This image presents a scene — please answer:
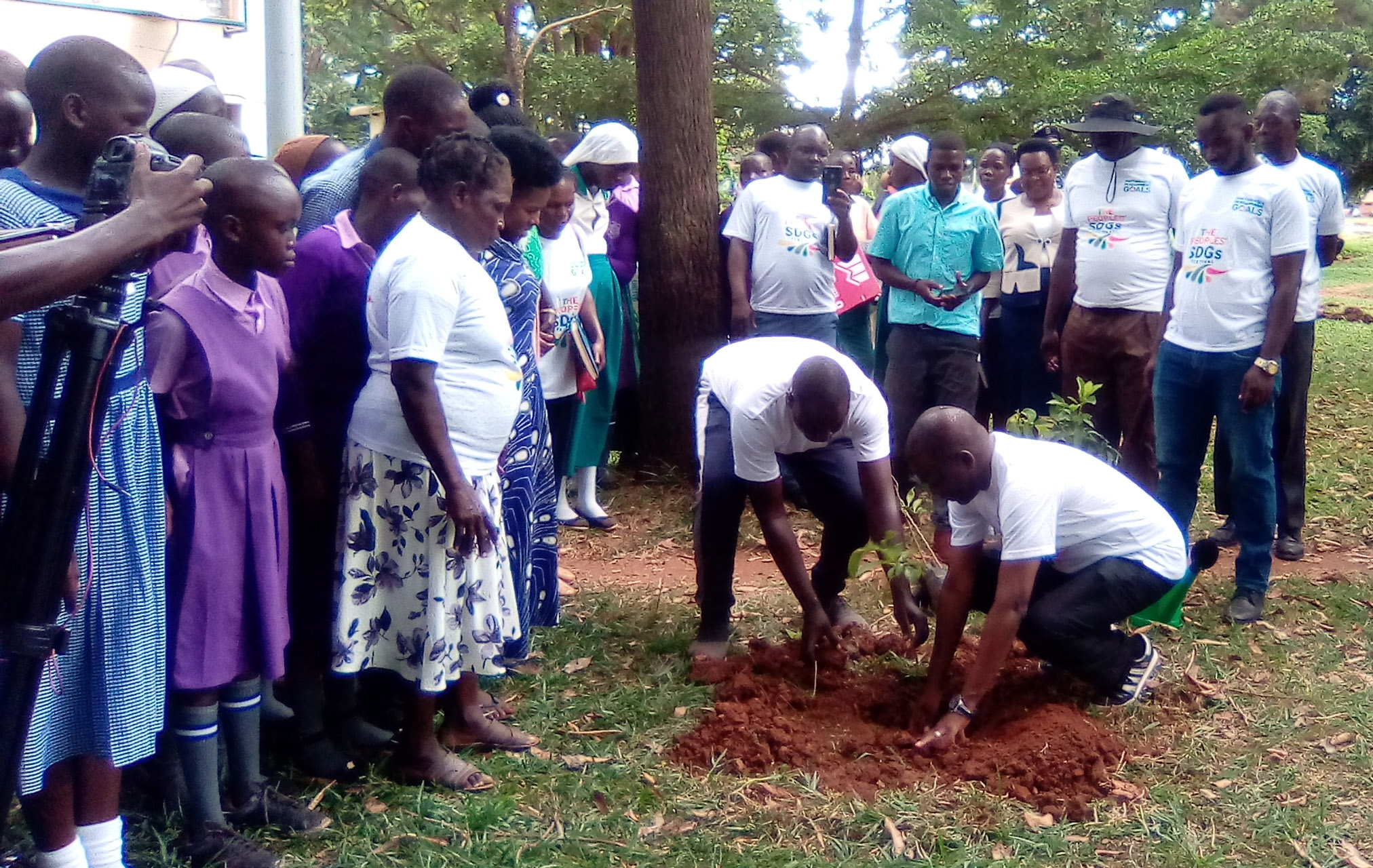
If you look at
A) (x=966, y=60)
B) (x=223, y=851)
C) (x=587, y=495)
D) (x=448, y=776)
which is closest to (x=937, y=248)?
(x=587, y=495)

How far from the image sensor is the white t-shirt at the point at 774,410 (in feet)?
13.3

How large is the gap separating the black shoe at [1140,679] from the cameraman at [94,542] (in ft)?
9.67

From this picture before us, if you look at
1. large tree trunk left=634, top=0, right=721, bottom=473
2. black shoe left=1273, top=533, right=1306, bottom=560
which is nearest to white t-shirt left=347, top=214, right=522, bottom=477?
large tree trunk left=634, top=0, right=721, bottom=473

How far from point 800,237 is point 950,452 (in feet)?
9.08

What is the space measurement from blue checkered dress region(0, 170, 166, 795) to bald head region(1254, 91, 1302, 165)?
16.6 ft

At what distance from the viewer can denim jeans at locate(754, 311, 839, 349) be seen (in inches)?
245

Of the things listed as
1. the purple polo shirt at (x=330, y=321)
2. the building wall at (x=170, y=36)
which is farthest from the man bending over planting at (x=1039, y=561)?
the building wall at (x=170, y=36)

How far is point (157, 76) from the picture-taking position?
13.2ft

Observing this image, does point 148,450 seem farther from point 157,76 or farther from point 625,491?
point 625,491

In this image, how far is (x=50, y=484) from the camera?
1.89 meters

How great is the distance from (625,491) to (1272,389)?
10.9ft

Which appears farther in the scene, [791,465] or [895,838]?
[791,465]

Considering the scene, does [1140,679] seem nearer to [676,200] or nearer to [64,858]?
[64,858]

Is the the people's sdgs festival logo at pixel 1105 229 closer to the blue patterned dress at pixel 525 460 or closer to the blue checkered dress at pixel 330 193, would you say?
the blue patterned dress at pixel 525 460
